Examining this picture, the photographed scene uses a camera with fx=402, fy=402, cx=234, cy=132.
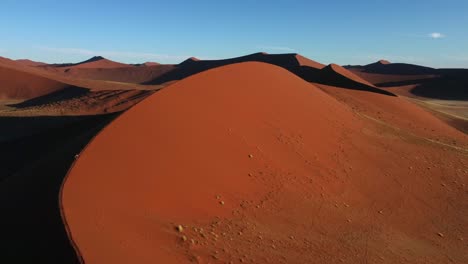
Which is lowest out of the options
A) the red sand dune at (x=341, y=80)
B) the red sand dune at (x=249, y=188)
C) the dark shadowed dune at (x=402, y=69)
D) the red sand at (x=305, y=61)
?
the red sand dune at (x=249, y=188)

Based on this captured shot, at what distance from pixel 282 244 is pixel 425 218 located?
347 centimetres

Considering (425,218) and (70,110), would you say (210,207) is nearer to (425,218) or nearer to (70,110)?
(425,218)

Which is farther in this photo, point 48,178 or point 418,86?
point 418,86

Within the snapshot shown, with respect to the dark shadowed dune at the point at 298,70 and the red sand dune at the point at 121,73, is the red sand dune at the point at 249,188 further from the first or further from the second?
the red sand dune at the point at 121,73

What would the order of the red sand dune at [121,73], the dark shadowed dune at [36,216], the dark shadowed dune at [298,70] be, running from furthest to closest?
the red sand dune at [121,73]
the dark shadowed dune at [298,70]
the dark shadowed dune at [36,216]

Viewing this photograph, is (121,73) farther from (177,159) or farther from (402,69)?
(177,159)

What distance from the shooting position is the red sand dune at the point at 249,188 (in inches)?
206

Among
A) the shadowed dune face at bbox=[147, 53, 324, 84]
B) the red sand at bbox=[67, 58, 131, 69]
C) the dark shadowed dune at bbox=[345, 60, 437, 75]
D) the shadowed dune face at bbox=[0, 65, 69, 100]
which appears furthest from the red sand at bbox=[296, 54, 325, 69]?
the red sand at bbox=[67, 58, 131, 69]

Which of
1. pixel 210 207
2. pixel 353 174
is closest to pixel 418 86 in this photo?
pixel 353 174

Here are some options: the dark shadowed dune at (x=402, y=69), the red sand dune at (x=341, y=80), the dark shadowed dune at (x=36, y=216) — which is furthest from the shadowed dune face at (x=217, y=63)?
the dark shadowed dune at (x=36, y=216)

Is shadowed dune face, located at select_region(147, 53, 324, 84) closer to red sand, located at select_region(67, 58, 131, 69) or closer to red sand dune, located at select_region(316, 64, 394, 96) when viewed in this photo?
Answer: red sand, located at select_region(67, 58, 131, 69)

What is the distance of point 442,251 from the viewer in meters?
6.29

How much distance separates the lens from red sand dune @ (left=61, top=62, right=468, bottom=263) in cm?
522

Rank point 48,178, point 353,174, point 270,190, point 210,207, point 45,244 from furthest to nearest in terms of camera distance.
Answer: point 353,174, point 270,190, point 48,178, point 210,207, point 45,244
